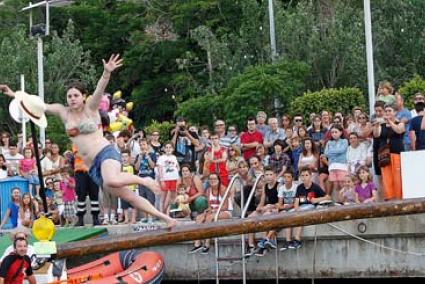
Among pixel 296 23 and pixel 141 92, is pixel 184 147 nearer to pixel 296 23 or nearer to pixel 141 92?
pixel 296 23

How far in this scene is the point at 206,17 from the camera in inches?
1385

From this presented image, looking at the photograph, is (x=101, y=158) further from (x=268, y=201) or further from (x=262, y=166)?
(x=262, y=166)

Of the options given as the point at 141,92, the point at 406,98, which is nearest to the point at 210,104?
the point at 406,98

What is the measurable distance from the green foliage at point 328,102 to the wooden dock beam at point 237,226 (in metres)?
9.62

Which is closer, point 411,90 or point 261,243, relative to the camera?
point 261,243

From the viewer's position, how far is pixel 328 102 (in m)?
22.6

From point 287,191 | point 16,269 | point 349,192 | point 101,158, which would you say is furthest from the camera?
point 287,191

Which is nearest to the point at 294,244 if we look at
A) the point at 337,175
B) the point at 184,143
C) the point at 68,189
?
the point at 337,175

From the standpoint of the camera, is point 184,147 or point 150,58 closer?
point 184,147

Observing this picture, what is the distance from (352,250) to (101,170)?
19.8 feet

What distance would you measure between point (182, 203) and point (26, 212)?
2986 millimetres

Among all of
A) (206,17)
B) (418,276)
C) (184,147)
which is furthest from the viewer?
(206,17)

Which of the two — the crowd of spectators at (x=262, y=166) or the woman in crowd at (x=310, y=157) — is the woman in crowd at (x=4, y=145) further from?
the woman in crowd at (x=310, y=157)

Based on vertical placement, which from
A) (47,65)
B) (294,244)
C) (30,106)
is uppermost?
(47,65)
